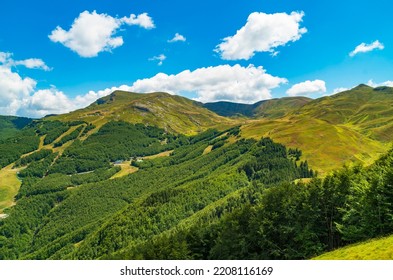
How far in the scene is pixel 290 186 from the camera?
8538cm

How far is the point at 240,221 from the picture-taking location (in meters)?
85.9

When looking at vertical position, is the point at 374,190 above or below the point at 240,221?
above

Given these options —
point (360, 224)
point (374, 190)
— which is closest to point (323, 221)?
point (360, 224)

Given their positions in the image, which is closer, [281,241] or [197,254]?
[281,241]
